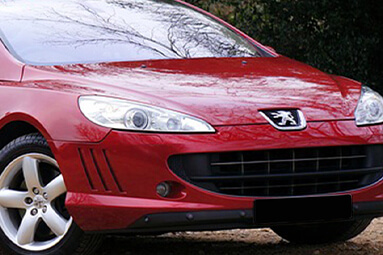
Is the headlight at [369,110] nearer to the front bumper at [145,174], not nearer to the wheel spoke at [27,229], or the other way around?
the front bumper at [145,174]

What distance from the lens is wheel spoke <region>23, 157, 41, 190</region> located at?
4668mm

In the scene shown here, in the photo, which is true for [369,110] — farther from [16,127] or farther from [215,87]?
[16,127]

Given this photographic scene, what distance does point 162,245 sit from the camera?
571cm

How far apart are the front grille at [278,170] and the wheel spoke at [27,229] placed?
84 centimetres

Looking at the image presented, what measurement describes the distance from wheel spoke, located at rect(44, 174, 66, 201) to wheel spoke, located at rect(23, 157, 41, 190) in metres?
0.08

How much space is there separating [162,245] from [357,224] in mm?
1156

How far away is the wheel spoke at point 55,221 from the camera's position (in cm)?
462

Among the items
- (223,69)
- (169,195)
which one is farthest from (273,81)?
(169,195)

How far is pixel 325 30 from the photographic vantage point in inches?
480

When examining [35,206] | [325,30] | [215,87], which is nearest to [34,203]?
[35,206]

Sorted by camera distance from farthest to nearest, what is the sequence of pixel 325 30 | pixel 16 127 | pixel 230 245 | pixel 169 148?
pixel 325 30
pixel 230 245
pixel 16 127
pixel 169 148

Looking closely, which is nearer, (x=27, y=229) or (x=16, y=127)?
(x=27, y=229)

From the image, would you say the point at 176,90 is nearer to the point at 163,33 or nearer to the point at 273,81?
the point at 273,81

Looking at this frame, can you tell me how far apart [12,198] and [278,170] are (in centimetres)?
135
